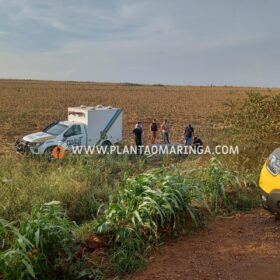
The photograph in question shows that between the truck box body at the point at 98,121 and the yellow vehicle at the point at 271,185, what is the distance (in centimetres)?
1146

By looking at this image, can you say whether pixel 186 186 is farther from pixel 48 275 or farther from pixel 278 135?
pixel 278 135

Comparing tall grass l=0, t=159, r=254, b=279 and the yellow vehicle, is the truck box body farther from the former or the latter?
the yellow vehicle

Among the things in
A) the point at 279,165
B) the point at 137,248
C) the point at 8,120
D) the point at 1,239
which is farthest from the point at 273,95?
the point at 8,120

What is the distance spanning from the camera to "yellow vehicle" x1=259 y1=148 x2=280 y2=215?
511 centimetres

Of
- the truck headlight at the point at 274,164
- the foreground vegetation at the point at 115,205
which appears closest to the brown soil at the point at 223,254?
the foreground vegetation at the point at 115,205

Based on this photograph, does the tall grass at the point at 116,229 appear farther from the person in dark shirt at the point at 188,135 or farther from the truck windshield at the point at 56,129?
the person in dark shirt at the point at 188,135

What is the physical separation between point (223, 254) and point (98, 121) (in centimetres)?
1281

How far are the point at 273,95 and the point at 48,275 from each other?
840 cm

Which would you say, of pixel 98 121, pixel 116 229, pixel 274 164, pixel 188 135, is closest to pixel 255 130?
pixel 274 164

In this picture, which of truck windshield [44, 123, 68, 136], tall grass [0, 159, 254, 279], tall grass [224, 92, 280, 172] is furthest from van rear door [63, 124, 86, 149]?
tall grass [0, 159, 254, 279]

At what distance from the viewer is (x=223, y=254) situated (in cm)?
457

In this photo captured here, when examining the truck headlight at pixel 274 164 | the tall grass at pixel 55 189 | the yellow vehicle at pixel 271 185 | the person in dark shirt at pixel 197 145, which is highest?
the truck headlight at pixel 274 164

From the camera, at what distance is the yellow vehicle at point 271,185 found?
511 centimetres

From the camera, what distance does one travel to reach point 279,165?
532 centimetres
